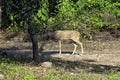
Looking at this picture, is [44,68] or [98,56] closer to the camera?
[44,68]

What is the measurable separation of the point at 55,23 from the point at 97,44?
788cm

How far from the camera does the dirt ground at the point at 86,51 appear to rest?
1539cm

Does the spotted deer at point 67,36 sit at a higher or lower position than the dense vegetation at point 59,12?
lower

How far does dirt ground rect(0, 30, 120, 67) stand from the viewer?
15.4 metres

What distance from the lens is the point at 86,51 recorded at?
18000 mm

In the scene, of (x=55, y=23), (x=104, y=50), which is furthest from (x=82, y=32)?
(x=55, y=23)

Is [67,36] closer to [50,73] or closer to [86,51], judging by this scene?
[86,51]

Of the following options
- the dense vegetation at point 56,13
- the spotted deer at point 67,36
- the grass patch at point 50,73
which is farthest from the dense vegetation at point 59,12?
the spotted deer at point 67,36

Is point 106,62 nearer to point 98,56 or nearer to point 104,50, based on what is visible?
point 98,56

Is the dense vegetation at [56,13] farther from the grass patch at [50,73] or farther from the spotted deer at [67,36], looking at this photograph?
the spotted deer at [67,36]

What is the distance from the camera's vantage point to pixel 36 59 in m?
13.6

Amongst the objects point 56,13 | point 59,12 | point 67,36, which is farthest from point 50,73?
point 67,36

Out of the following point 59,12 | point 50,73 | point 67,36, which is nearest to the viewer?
point 59,12

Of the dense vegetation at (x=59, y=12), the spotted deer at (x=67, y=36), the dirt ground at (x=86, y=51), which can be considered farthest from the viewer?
the spotted deer at (x=67, y=36)
